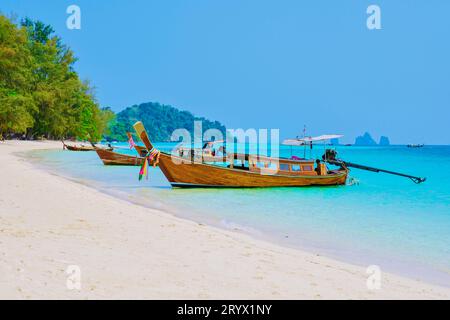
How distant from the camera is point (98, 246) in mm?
6840

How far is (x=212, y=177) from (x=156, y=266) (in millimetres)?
13720

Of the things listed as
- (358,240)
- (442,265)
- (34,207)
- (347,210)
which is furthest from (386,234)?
(34,207)

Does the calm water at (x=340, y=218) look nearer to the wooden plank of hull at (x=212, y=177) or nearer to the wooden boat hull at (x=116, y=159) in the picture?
the wooden plank of hull at (x=212, y=177)

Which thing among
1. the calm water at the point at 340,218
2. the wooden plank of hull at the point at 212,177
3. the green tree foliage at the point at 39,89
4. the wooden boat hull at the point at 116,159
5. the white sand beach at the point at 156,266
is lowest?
the calm water at the point at 340,218

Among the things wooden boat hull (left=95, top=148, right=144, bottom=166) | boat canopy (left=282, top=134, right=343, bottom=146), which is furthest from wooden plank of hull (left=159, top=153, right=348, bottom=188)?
wooden boat hull (left=95, top=148, right=144, bottom=166)

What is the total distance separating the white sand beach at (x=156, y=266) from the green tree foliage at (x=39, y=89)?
138 ft

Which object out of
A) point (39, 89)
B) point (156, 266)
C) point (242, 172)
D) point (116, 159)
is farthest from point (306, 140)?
point (39, 89)

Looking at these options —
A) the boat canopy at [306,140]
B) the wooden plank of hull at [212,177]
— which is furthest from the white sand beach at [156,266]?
the boat canopy at [306,140]

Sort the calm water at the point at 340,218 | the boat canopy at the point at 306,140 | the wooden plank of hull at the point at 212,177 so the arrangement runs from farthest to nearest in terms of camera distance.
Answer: the boat canopy at the point at 306,140 < the wooden plank of hull at the point at 212,177 < the calm water at the point at 340,218

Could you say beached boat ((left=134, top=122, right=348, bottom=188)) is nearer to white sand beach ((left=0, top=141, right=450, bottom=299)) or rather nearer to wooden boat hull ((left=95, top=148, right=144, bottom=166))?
white sand beach ((left=0, top=141, right=450, bottom=299))

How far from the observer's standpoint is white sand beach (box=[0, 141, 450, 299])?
16.0ft

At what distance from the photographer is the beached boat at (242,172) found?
19.0 metres

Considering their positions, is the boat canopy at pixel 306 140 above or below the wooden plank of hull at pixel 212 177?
above

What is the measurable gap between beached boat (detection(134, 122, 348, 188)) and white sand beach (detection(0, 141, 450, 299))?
29.6 feet
